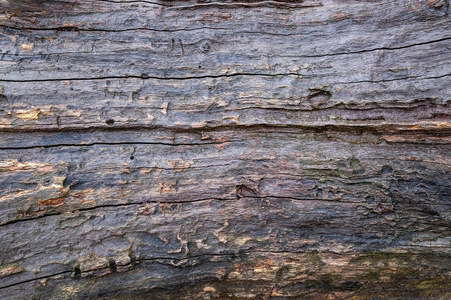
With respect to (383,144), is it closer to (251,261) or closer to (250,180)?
(250,180)

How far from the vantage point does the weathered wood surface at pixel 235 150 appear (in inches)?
74.9

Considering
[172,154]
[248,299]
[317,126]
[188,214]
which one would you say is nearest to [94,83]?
[172,154]

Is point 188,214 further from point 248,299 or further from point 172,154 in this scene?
point 248,299

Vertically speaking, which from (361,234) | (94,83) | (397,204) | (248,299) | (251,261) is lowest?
(248,299)

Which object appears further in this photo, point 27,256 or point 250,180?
point 250,180

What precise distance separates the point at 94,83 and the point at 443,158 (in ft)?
7.84

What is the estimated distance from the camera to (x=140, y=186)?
1938 mm

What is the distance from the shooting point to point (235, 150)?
200 cm

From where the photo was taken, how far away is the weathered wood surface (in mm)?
1902

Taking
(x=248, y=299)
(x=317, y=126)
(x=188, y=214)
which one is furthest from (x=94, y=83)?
(x=248, y=299)

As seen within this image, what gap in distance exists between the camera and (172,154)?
1.98 meters

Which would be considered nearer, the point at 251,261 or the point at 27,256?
the point at 27,256

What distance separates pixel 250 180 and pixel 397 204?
0.99m

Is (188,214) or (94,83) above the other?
(94,83)
